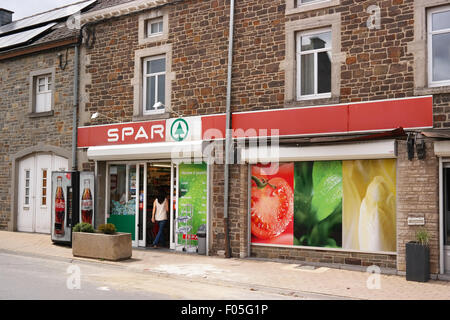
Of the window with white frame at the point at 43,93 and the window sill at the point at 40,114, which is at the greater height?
the window with white frame at the point at 43,93

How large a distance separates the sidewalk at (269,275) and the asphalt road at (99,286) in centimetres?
41

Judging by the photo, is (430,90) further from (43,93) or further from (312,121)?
(43,93)

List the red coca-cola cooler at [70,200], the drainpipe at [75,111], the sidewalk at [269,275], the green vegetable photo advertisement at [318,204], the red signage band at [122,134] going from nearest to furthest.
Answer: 1. the sidewalk at [269,275]
2. the green vegetable photo advertisement at [318,204]
3. the red signage band at [122,134]
4. the red coca-cola cooler at [70,200]
5. the drainpipe at [75,111]

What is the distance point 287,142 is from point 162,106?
435cm

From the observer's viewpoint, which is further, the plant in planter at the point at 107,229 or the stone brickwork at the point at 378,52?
the plant in planter at the point at 107,229

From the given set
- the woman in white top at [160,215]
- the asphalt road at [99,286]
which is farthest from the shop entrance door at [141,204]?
the asphalt road at [99,286]

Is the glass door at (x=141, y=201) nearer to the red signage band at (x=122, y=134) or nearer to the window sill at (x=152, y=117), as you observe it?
the red signage band at (x=122, y=134)

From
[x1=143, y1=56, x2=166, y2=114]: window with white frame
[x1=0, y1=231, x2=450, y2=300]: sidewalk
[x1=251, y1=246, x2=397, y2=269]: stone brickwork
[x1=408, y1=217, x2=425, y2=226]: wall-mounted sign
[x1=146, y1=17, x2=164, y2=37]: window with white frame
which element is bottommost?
[x1=0, y1=231, x2=450, y2=300]: sidewalk

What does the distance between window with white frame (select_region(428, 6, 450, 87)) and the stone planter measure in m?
7.74

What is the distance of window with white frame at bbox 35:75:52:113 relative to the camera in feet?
56.0

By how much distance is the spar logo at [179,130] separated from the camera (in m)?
13.6

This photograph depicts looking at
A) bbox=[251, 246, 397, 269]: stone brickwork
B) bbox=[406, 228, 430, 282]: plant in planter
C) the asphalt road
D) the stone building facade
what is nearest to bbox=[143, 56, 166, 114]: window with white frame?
the stone building facade

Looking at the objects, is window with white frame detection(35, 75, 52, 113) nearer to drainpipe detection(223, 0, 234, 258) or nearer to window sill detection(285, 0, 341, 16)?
drainpipe detection(223, 0, 234, 258)

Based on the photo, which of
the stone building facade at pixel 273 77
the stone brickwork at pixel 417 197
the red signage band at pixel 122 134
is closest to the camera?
the stone brickwork at pixel 417 197
